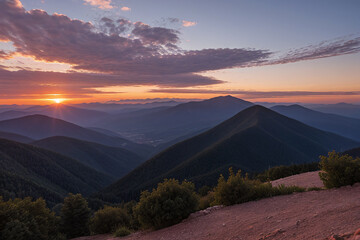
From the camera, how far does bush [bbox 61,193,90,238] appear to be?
23734 mm

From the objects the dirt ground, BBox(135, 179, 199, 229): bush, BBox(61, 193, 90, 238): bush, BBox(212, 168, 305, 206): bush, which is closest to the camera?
the dirt ground

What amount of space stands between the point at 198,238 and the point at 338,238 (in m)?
5.69

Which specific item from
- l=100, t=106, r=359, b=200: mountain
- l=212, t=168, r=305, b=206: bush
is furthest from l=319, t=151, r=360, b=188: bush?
l=100, t=106, r=359, b=200: mountain

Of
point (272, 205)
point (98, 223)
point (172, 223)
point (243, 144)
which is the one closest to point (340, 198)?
point (272, 205)

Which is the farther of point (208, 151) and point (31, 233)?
point (208, 151)

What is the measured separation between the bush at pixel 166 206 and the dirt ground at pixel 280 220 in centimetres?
56

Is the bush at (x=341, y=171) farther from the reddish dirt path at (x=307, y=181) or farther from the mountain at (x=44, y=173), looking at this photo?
the mountain at (x=44, y=173)

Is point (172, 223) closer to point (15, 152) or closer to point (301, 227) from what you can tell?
point (301, 227)

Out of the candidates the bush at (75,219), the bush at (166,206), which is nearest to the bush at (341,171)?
the bush at (166,206)

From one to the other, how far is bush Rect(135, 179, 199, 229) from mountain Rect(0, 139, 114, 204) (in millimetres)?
108280

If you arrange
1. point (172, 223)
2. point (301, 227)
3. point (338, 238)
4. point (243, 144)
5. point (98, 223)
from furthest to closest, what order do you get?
→ point (243, 144) < point (98, 223) < point (172, 223) < point (301, 227) < point (338, 238)

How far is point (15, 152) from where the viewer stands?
149 m

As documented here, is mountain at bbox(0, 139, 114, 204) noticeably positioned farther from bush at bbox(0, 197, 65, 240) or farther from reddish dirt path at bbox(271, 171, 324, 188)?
reddish dirt path at bbox(271, 171, 324, 188)

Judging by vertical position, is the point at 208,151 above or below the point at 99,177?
above
